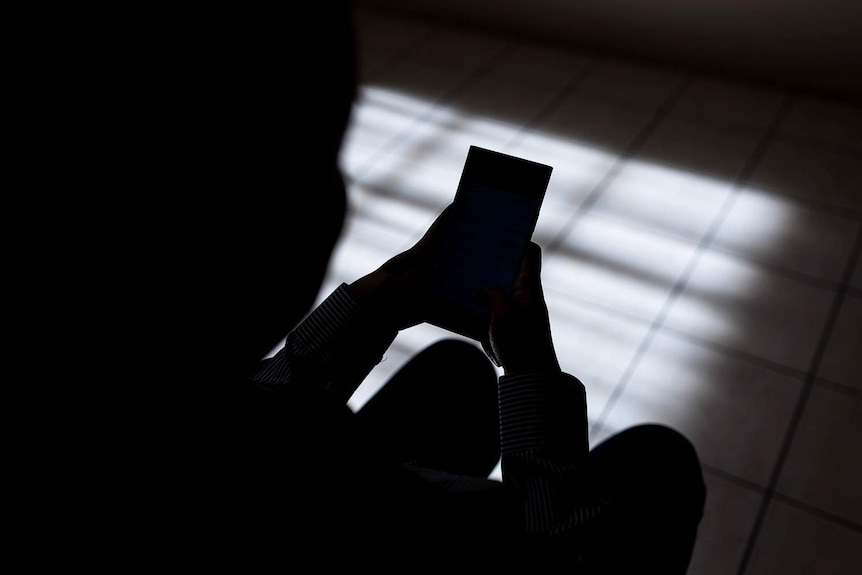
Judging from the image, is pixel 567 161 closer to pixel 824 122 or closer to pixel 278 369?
pixel 824 122

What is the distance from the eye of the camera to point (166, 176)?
15.0 inches

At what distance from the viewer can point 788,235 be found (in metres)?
2.47

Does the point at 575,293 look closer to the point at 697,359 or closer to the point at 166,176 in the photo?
the point at 697,359

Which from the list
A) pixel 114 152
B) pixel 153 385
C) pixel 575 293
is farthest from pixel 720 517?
pixel 114 152

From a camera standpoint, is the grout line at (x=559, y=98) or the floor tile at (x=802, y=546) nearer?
the floor tile at (x=802, y=546)

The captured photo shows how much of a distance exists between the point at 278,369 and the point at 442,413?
0.32 m

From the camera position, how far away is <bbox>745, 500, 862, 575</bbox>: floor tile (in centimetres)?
157

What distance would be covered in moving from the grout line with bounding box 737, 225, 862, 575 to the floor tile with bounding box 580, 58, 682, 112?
1114 millimetres

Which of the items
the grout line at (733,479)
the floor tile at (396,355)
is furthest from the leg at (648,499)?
the floor tile at (396,355)

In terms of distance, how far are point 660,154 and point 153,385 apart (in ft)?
8.93

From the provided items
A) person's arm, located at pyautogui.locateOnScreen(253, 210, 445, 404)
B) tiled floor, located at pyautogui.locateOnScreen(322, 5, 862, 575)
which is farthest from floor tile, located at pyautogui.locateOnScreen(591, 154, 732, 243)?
person's arm, located at pyautogui.locateOnScreen(253, 210, 445, 404)

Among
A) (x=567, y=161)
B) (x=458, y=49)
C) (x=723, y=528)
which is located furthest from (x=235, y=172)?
(x=458, y=49)

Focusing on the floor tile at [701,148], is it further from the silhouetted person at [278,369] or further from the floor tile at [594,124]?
the silhouetted person at [278,369]

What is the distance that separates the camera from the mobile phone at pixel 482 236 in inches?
40.1
